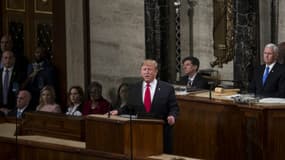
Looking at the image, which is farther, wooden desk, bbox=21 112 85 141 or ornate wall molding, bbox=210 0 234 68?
ornate wall molding, bbox=210 0 234 68

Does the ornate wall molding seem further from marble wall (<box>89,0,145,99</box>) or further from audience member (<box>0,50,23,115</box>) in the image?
audience member (<box>0,50,23,115</box>)

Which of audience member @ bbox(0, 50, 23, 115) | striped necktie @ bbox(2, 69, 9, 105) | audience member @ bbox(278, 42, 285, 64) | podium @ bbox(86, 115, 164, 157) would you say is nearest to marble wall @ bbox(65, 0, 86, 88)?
audience member @ bbox(0, 50, 23, 115)

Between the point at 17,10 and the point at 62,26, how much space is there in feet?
5.90

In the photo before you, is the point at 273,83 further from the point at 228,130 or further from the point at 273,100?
the point at 228,130

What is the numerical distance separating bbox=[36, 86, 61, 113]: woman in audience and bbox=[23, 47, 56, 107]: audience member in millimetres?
926

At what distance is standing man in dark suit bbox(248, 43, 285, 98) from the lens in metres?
11.4

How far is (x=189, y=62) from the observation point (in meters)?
12.5

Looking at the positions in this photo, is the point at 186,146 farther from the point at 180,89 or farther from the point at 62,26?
the point at 62,26

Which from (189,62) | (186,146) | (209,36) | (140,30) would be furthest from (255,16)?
(186,146)

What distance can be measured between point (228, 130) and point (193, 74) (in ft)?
5.33

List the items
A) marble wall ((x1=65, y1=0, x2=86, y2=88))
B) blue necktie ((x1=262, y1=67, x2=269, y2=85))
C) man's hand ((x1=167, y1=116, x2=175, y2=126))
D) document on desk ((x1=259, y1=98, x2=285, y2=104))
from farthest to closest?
marble wall ((x1=65, y1=0, x2=86, y2=88)), blue necktie ((x1=262, y1=67, x2=269, y2=85)), document on desk ((x1=259, y1=98, x2=285, y2=104)), man's hand ((x1=167, y1=116, x2=175, y2=126))

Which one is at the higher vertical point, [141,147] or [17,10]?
[17,10]

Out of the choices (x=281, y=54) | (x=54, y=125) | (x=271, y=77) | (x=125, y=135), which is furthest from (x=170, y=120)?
(x=281, y=54)

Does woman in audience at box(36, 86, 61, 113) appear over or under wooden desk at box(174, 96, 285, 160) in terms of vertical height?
over
